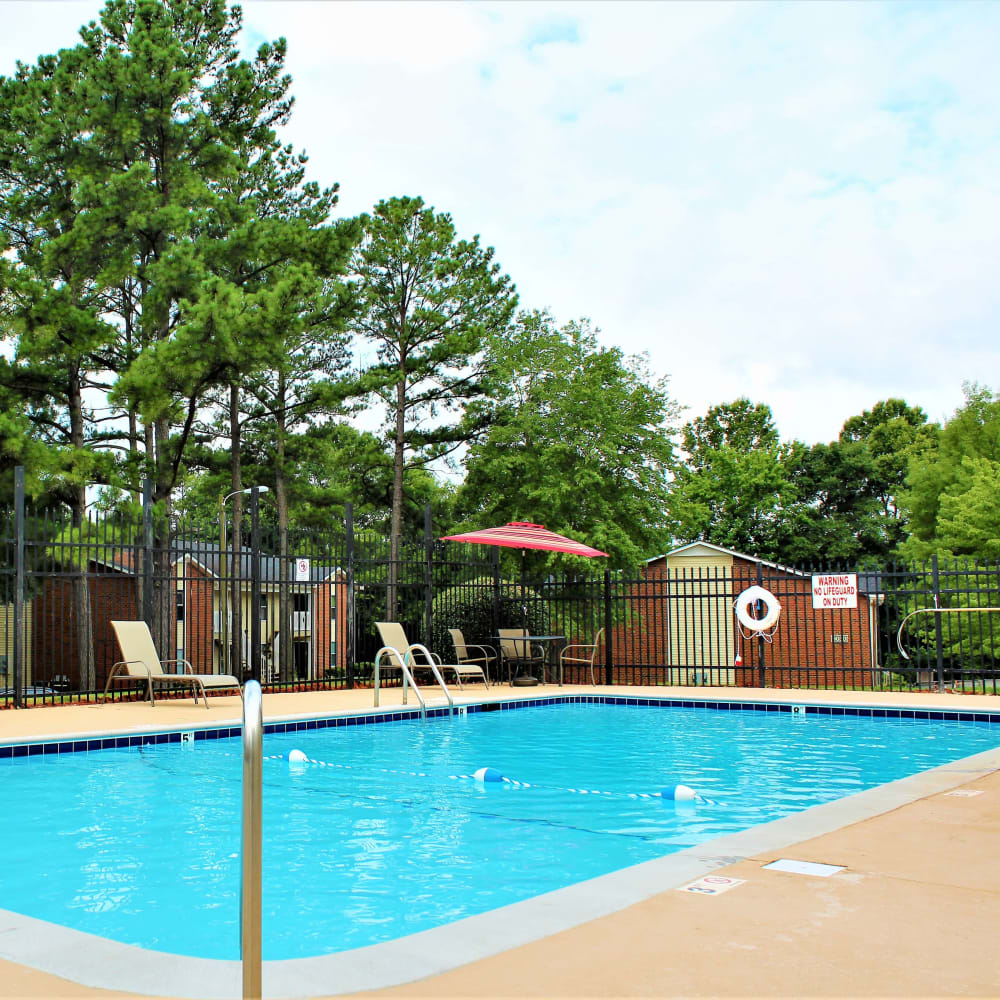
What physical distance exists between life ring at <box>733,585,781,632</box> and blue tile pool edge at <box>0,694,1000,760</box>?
5.65ft

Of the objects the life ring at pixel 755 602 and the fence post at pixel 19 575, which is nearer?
the fence post at pixel 19 575

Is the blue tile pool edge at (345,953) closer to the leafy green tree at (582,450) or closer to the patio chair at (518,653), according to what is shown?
the patio chair at (518,653)

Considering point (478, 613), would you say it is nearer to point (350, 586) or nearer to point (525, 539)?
point (525, 539)

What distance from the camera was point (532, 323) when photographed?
23.2m

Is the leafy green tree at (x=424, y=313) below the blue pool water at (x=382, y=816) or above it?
above

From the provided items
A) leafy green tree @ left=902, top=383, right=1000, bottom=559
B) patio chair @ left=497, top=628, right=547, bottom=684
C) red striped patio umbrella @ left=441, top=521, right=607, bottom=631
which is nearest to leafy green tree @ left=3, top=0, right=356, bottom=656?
patio chair @ left=497, top=628, right=547, bottom=684

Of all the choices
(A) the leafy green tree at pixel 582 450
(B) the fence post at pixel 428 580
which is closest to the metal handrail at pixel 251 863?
(B) the fence post at pixel 428 580

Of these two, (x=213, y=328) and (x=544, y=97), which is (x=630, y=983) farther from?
(x=213, y=328)

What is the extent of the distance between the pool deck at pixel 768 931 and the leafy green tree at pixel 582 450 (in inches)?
637

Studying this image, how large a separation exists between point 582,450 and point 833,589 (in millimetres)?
8580

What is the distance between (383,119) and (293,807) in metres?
10.4

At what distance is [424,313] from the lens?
25.8m

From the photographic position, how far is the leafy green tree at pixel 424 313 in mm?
26000

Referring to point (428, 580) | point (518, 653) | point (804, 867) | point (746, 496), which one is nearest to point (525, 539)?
point (428, 580)
